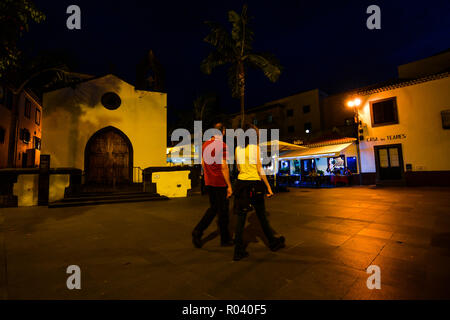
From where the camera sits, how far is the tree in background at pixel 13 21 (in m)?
6.60

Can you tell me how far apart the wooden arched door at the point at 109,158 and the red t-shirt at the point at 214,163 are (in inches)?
417

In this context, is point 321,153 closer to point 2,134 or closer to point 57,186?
point 57,186

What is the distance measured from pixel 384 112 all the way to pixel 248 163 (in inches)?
642

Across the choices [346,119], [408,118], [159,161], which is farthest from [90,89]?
[346,119]

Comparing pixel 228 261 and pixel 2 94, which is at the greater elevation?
pixel 2 94

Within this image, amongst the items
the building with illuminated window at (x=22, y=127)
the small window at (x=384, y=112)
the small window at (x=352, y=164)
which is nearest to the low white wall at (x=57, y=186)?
the building with illuminated window at (x=22, y=127)

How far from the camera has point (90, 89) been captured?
Result: 42.3 ft

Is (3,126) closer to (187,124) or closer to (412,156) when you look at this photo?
(187,124)

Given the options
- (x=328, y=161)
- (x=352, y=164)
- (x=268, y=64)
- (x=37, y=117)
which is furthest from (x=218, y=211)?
(x=37, y=117)

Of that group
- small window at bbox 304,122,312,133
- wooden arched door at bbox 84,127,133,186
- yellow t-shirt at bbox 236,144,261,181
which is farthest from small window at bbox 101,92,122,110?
small window at bbox 304,122,312,133

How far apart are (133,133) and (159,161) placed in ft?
7.74

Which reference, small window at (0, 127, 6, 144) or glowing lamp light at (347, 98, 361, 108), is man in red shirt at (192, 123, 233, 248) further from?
small window at (0, 127, 6, 144)

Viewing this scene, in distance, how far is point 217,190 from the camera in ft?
12.1

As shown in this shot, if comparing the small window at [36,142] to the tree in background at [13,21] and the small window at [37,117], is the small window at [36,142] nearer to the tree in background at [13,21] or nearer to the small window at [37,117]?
the small window at [37,117]
